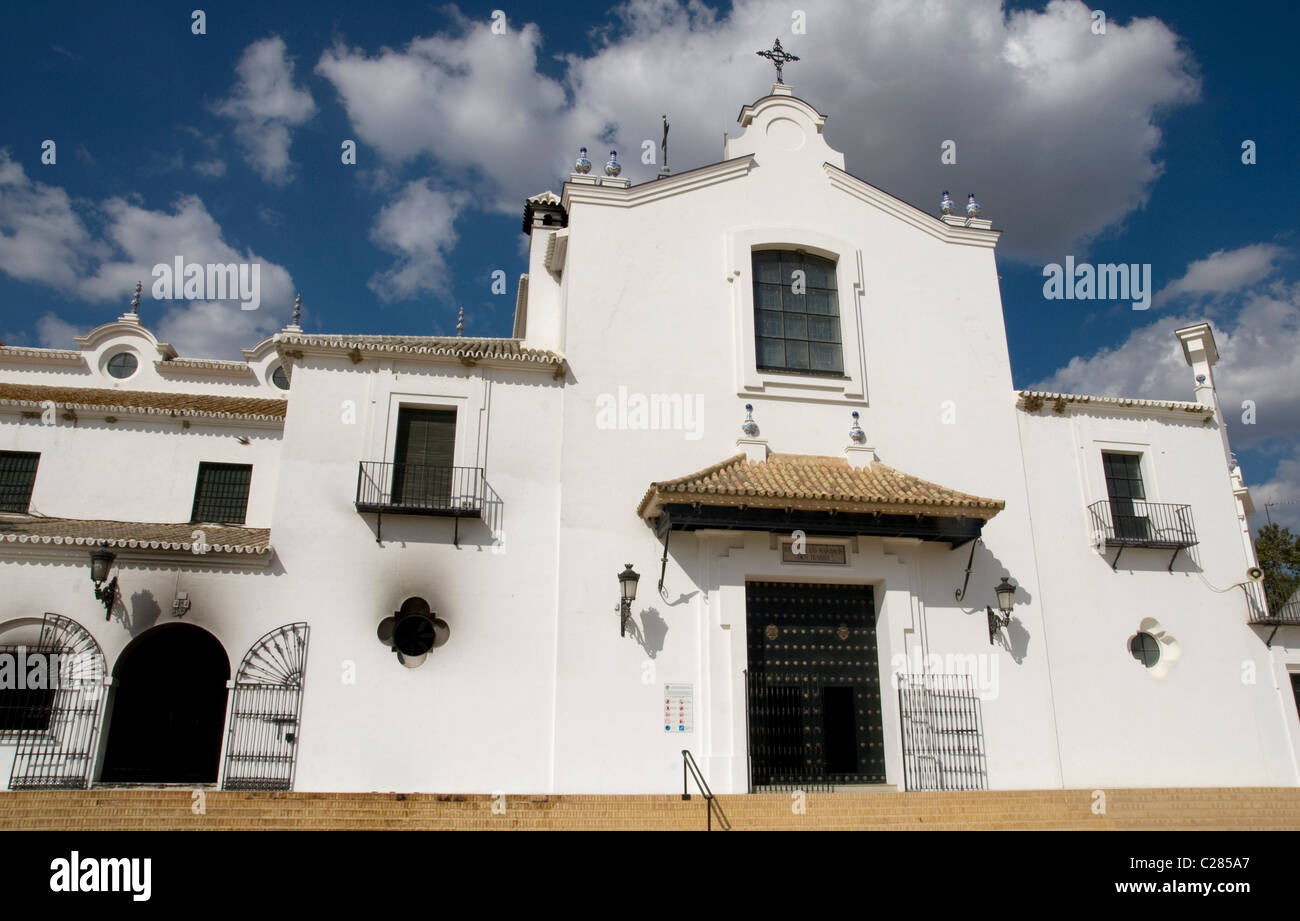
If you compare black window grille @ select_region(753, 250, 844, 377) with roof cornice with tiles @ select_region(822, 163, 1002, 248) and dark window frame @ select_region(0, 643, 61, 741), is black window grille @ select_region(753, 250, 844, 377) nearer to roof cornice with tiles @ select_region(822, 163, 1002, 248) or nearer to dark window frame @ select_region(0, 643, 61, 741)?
roof cornice with tiles @ select_region(822, 163, 1002, 248)

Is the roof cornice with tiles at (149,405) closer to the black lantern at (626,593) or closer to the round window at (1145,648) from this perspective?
the black lantern at (626,593)

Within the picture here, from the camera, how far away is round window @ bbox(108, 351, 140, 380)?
20.4 meters

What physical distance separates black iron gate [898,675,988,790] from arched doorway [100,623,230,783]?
9.41 m

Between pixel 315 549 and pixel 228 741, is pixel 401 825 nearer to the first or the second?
pixel 228 741

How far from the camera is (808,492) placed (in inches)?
478

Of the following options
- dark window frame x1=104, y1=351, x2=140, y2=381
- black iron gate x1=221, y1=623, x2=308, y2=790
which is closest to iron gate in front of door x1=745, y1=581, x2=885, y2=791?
black iron gate x1=221, y1=623, x2=308, y2=790

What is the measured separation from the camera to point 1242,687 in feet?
45.7

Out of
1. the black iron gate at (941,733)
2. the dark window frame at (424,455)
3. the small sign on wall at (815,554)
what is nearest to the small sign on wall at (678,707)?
the small sign on wall at (815,554)

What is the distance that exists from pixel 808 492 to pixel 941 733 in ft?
13.0

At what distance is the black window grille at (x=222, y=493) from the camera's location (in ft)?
48.4

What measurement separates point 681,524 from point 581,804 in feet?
12.2

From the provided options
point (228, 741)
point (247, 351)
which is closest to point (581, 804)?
point (228, 741)

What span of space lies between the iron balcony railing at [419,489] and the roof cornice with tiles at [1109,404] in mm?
9017

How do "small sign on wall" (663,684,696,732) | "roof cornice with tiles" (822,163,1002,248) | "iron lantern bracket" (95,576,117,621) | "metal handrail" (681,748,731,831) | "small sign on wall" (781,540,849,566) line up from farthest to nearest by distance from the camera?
"roof cornice with tiles" (822,163,1002,248) → "small sign on wall" (781,540,849,566) → "small sign on wall" (663,684,696,732) → "iron lantern bracket" (95,576,117,621) → "metal handrail" (681,748,731,831)
